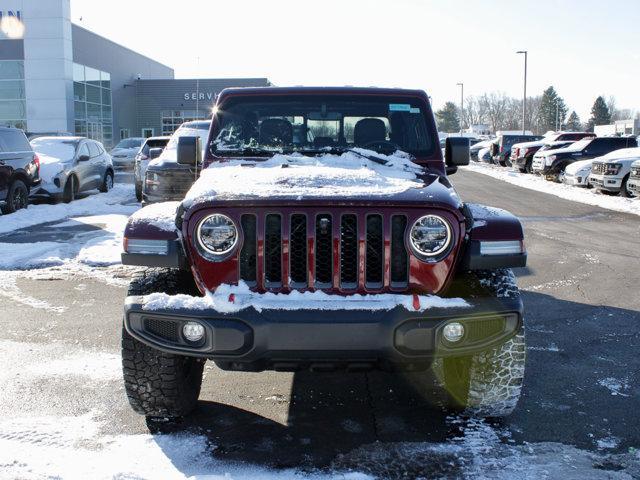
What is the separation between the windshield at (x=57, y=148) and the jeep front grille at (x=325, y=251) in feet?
45.1

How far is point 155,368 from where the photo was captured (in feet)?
12.0

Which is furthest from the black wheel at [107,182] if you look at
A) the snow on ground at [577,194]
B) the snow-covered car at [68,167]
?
the snow on ground at [577,194]

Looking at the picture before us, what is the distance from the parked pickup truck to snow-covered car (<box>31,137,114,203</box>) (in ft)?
50.6

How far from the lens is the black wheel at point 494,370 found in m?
3.54

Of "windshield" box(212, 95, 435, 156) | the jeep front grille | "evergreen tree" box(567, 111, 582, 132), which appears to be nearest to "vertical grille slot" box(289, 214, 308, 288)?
the jeep front grille

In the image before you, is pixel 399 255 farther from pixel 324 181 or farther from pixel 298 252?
pixel 324 181

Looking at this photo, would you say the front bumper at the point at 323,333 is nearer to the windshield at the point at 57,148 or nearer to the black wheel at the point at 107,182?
the windshield at the point at 57,148

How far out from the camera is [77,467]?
3295 millimetres

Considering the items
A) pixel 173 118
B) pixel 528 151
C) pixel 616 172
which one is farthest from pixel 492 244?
pixel 173 118

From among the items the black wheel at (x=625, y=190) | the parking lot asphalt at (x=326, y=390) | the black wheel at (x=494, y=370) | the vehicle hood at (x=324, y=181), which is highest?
the vehicle hood at (x=324, y=181)

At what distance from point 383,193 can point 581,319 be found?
3544 millimetres

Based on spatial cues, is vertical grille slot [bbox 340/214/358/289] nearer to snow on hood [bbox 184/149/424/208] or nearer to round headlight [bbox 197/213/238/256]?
snow on hood [bbox 184/149/424/208]

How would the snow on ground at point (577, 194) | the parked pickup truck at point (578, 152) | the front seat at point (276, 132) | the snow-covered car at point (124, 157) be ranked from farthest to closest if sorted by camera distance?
the snow-covered car at point (124, 157)
the parked pickup truck at point (578, 152)
the snow on ground at point (577, 194)
the front seat at point (276, 132)

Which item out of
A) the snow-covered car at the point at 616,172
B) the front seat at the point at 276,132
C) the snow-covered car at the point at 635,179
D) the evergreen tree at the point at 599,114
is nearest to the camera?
the front seat at the point at 276,132
